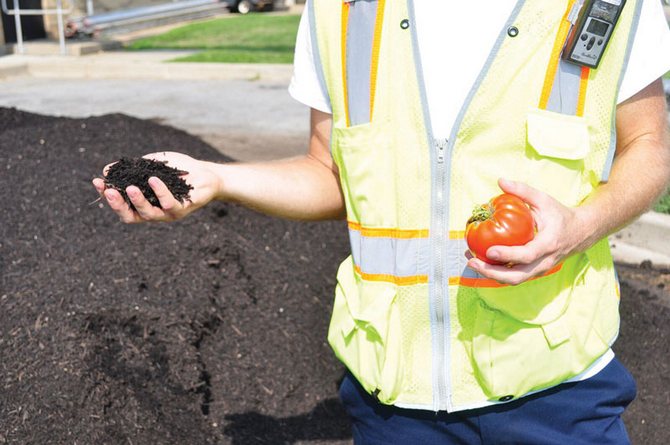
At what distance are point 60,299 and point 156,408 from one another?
2.30 feet

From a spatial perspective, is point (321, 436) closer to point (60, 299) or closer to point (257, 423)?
point (257, 423)

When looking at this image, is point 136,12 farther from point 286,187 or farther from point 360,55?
point 360,55

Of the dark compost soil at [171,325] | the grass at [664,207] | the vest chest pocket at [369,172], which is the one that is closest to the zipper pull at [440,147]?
the vest chest pocket at [369,172]

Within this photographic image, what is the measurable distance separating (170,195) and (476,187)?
660 mm

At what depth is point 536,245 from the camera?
1772 mm

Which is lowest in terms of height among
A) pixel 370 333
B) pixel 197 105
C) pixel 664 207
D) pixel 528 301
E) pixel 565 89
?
pixel 197 105

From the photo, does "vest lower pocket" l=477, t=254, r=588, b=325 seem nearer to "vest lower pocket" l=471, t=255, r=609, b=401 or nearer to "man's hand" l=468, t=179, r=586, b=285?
"vest lower pocket" l=471, t=255, r=609, b=401

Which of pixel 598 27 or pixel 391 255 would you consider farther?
pixel 391 255

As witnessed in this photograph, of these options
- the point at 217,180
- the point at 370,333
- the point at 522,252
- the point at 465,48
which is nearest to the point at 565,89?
the point at 465,48

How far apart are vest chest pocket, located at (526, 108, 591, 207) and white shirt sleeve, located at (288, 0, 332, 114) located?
0.51m

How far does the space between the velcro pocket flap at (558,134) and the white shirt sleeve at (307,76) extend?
512mm

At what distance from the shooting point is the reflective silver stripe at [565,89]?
200 centimetres

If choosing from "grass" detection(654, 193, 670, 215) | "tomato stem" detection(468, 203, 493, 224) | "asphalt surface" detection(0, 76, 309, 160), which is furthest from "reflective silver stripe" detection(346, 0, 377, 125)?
"asphalt surface" detection(0, 76, 309, 160)

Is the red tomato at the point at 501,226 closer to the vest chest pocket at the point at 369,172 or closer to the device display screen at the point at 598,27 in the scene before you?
the vest chest pocket at the point at 369,172
